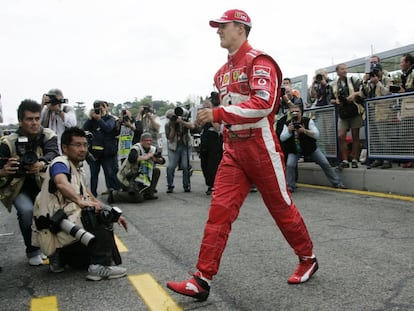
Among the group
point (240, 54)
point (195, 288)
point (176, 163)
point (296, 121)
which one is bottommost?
point (195, 288)

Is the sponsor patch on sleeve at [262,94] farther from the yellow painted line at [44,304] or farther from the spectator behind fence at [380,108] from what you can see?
the spectator behind fence at [380,108]

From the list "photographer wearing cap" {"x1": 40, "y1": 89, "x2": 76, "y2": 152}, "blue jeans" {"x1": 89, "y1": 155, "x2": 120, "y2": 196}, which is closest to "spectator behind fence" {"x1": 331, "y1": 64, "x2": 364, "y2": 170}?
"blue jeans" {"x1": 89, "y1": 155, "x2": 120, "y2": 196}

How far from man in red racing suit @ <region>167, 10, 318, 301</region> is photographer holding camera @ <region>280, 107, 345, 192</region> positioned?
15.9 ft

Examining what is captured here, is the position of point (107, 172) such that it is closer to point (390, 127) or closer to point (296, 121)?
point (296, 121)

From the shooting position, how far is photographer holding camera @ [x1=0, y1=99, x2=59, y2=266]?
14.3ft

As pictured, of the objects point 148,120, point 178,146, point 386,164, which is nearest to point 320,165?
point 386,164

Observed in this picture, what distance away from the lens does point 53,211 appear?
4086mm

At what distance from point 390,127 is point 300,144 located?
1.48m

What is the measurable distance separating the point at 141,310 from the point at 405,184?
5.43 metres

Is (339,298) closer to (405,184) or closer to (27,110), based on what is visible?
(27,110)

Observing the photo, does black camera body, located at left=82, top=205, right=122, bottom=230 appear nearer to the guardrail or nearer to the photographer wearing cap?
the photographer wearing cap

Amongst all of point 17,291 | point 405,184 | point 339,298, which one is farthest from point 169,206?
point 339,298

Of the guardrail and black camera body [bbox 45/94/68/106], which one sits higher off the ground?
black camera body [bbox 45/94/68/106]

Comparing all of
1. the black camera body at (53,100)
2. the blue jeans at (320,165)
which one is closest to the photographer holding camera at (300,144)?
the blue jeans at (320,165)
